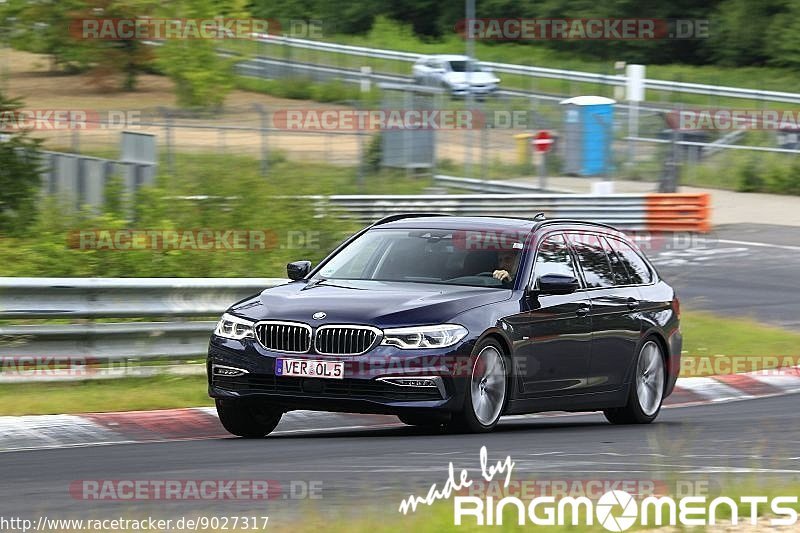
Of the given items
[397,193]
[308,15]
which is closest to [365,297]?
[397,193]

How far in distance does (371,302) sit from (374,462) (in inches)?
58.6

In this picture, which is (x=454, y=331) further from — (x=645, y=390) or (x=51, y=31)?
(x=51, y=31)

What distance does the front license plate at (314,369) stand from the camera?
32.2 feet

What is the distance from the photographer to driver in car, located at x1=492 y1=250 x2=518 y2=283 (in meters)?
10.8

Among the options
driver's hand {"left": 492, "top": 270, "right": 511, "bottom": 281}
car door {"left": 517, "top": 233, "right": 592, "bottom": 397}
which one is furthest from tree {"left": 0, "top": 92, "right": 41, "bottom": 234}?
driver's hand {"left": 492, "top": 270, "right": 511, "bottom": 281}

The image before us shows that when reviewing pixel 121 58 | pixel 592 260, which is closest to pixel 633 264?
pixel 592 260

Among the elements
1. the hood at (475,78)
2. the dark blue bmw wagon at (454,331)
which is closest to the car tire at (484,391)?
the dark blue bmw wagon at (454,331)

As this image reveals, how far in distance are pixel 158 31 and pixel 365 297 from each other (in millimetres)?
38050

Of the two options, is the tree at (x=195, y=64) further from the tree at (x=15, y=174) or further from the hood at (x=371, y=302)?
the hood at (x=371, y=302)

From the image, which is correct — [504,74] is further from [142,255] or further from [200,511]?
[200,511]

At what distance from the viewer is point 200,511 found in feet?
23.2

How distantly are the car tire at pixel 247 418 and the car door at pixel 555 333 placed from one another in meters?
1.70

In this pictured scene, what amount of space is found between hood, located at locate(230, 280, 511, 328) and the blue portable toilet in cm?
2092

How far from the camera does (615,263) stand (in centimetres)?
1228
